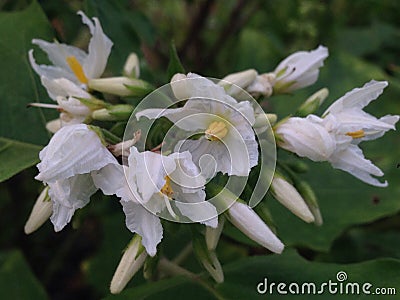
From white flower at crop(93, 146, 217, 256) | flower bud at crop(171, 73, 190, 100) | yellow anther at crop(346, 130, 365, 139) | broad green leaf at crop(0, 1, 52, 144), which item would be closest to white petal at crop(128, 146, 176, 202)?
white flower at crop(93, 146, 217, 256)

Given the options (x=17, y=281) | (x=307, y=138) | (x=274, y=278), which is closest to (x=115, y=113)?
(x=307, y=138)

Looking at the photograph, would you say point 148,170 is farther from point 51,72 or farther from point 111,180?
point 51,72

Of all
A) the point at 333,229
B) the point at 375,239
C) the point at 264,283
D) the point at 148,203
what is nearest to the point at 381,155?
the point at 375,239

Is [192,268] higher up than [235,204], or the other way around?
[235,204]

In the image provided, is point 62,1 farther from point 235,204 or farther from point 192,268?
point 235,204

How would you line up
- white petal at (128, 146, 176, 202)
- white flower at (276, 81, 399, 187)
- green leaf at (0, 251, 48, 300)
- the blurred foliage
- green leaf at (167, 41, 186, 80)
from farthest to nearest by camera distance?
green leaf at (0, 251, 48, 300) < the blurred foliage < green leaf at (167, 41, 186, 80) < white flower at (276, 81, 399, 187) < white petal at (128, 146, 176, 202)

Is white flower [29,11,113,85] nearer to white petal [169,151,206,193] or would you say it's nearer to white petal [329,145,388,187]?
white petal [169,151,206,193]
